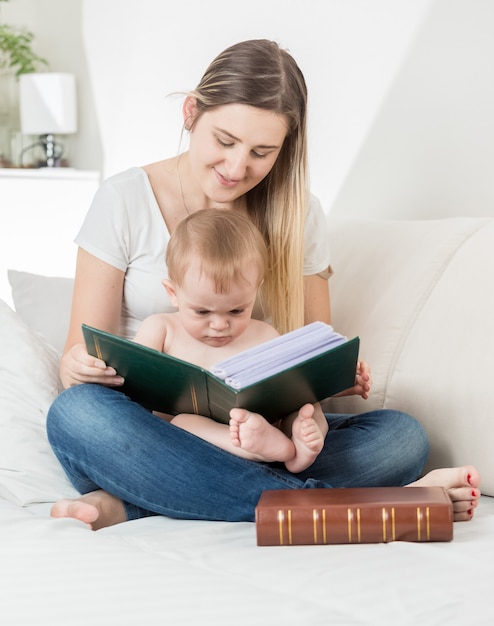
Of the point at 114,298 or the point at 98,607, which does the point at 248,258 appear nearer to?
the point at 114,298

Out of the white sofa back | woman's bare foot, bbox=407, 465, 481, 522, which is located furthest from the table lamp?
woman's bare foot, bbox=407, 465, 481, 522

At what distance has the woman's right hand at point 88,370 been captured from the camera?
1362mm

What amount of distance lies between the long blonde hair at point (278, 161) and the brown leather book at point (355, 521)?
A: 1.91ft

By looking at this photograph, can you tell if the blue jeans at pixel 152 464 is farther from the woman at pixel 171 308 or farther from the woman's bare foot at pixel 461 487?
the woman's bare foot at pixel 461 487

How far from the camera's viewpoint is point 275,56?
161 centimetres

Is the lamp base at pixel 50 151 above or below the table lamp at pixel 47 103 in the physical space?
below

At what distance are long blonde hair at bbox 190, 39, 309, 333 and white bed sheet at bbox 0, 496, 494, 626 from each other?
1.92 feet

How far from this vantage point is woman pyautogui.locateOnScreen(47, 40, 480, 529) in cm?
134

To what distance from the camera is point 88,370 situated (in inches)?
53.8

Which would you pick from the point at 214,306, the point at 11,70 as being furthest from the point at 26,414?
the point at 11,70

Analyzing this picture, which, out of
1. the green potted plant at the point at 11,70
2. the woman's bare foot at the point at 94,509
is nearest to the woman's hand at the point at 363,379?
the woman's bare foot at the point at 94,509

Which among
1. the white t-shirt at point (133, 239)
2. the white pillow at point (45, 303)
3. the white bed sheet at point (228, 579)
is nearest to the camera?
the white bed sheet at point (228, 579)

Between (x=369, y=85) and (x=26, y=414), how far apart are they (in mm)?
1321

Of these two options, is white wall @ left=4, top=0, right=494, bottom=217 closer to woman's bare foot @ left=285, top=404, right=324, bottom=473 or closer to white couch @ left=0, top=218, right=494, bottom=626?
white couch @ left=0, top=218, right=494, bottom=626
